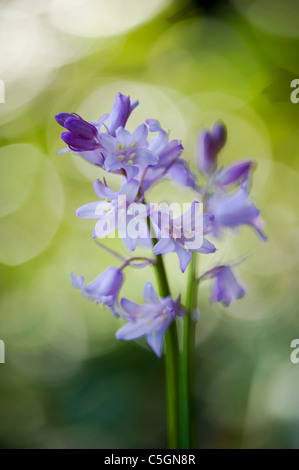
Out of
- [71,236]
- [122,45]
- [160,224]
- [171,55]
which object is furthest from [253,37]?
[160,224]

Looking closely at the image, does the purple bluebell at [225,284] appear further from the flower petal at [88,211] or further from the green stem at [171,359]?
the flower petal at [88,211]

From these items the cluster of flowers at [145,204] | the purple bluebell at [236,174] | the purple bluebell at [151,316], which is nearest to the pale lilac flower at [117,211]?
the cluster of flowers at [145,204]

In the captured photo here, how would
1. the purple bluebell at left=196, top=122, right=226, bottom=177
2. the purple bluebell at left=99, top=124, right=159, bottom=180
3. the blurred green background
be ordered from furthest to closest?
the blurred green background → the purple bluebell at left=196, top=122, right=226, bottom=177 → the purple bluebell at left=99, top=124, right=159, bottom=180

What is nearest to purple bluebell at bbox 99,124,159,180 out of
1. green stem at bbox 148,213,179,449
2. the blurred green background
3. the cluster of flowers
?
the cluster of flowers

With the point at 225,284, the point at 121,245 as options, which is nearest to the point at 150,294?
the point at 225,284

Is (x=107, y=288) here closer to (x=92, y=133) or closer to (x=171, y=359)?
(x=171, y=359)

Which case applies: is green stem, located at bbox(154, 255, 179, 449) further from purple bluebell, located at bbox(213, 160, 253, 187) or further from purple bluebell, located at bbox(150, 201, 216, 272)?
purple bluebell, located at bbox(213, 160, 253, 187)

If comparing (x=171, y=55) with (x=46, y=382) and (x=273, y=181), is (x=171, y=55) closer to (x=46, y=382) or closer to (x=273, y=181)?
(x=273, y=181)
